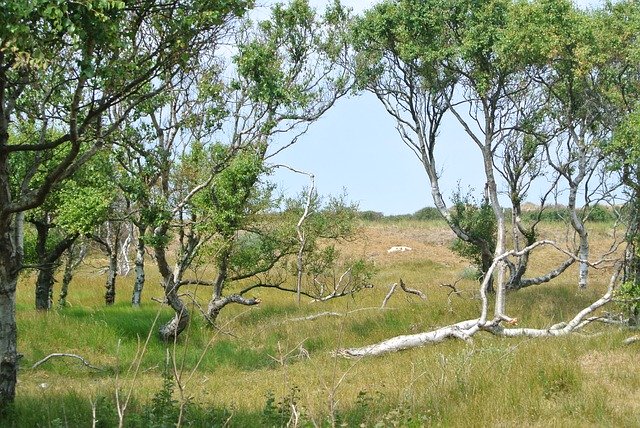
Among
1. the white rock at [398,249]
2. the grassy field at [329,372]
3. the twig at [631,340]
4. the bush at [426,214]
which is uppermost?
the bush at [426,214]

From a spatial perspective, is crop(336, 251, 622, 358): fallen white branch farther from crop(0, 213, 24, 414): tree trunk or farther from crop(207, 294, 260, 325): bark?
crop(0, 213, 24, 414): tree trunk

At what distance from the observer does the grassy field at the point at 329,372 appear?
7648mm

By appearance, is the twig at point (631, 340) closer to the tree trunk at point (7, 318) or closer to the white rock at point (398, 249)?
the tree trunk at point (7, 318)

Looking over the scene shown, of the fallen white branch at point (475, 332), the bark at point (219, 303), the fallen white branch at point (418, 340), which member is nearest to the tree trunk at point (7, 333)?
the fallen white branch at point (475, 332)

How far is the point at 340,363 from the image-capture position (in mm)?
13453

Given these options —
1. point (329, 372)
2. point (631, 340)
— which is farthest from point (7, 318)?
point (631, 340)

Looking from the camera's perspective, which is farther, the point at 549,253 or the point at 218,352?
the point at 549,253

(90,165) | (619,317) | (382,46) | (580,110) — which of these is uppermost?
(382,46)

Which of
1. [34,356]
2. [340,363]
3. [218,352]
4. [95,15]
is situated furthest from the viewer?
[218,352]

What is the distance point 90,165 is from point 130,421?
34.2ft

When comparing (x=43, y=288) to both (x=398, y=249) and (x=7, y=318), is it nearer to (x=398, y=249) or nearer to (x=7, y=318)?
(x=7, y=318)

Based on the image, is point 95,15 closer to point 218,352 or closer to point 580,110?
point 218,352

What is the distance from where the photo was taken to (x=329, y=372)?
40.0 ft

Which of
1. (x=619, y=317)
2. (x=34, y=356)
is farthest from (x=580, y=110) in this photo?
Answer: (x=34, y=356)
